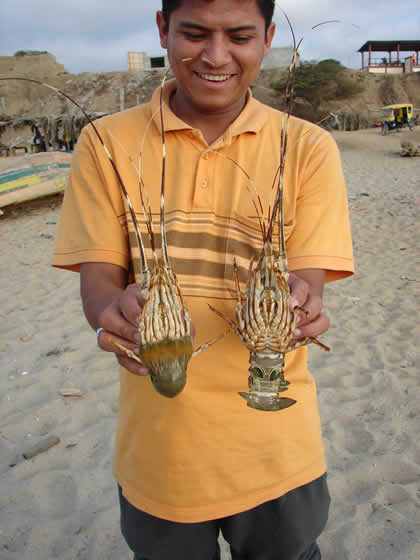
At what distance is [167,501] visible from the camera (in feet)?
5.04

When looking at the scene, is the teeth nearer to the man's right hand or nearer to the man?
the man

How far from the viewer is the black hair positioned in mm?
1481

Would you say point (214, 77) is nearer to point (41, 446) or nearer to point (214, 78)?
point (214, 78)

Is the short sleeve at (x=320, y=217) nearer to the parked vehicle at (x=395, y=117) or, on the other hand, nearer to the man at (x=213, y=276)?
the man at (x=213, y=276)

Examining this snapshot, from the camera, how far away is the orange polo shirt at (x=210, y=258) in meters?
1.54

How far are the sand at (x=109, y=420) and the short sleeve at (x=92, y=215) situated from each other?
216cm

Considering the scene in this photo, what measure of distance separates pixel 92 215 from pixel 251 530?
55.4 inches

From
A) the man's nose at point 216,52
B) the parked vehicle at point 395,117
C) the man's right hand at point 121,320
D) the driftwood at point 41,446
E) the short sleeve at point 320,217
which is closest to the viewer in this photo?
the man's right hand at point 121,320

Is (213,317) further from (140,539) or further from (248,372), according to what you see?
(140,539)

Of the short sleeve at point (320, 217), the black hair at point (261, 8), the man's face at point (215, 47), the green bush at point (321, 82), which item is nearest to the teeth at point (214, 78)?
the man's face at point (215, 47)

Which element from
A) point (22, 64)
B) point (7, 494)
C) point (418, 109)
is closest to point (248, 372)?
point (7, 494)

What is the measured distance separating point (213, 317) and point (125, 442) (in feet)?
2.02

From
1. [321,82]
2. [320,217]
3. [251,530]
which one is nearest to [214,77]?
[320,217]

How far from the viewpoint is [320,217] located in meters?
1.59
